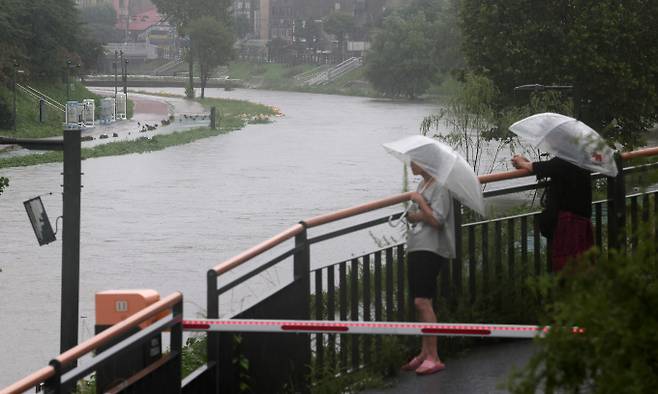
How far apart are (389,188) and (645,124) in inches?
291

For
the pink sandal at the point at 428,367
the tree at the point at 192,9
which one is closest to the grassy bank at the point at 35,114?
the pink sandal at the point at 428,367

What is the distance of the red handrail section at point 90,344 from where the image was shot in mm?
5059

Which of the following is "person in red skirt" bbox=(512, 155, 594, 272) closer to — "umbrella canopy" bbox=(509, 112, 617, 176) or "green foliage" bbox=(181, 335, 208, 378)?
"umbrella canopy" bbox=(509, 112, 617, 176)

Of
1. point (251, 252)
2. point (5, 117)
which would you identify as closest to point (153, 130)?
point (5, 117)

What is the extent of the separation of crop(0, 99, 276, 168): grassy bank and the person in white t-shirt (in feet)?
127

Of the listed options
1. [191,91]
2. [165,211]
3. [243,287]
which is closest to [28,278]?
[243,287]

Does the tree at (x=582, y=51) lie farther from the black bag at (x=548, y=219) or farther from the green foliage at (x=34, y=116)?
the green foliage at (x=34, y=116)

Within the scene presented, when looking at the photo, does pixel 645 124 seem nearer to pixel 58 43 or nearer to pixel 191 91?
pixel 58 43

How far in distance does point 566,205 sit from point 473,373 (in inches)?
49.1

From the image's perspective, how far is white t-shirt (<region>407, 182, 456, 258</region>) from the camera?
7.88 metres

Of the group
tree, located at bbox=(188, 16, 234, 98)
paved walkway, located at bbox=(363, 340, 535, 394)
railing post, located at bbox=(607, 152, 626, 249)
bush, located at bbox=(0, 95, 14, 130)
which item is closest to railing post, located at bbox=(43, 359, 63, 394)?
paved walkway, located at bbox=(363, 340, 535, 394)

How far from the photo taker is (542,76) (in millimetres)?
33562

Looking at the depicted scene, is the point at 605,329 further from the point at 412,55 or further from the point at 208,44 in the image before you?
the point at 208,44

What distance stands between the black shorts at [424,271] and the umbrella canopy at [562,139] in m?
1.06
